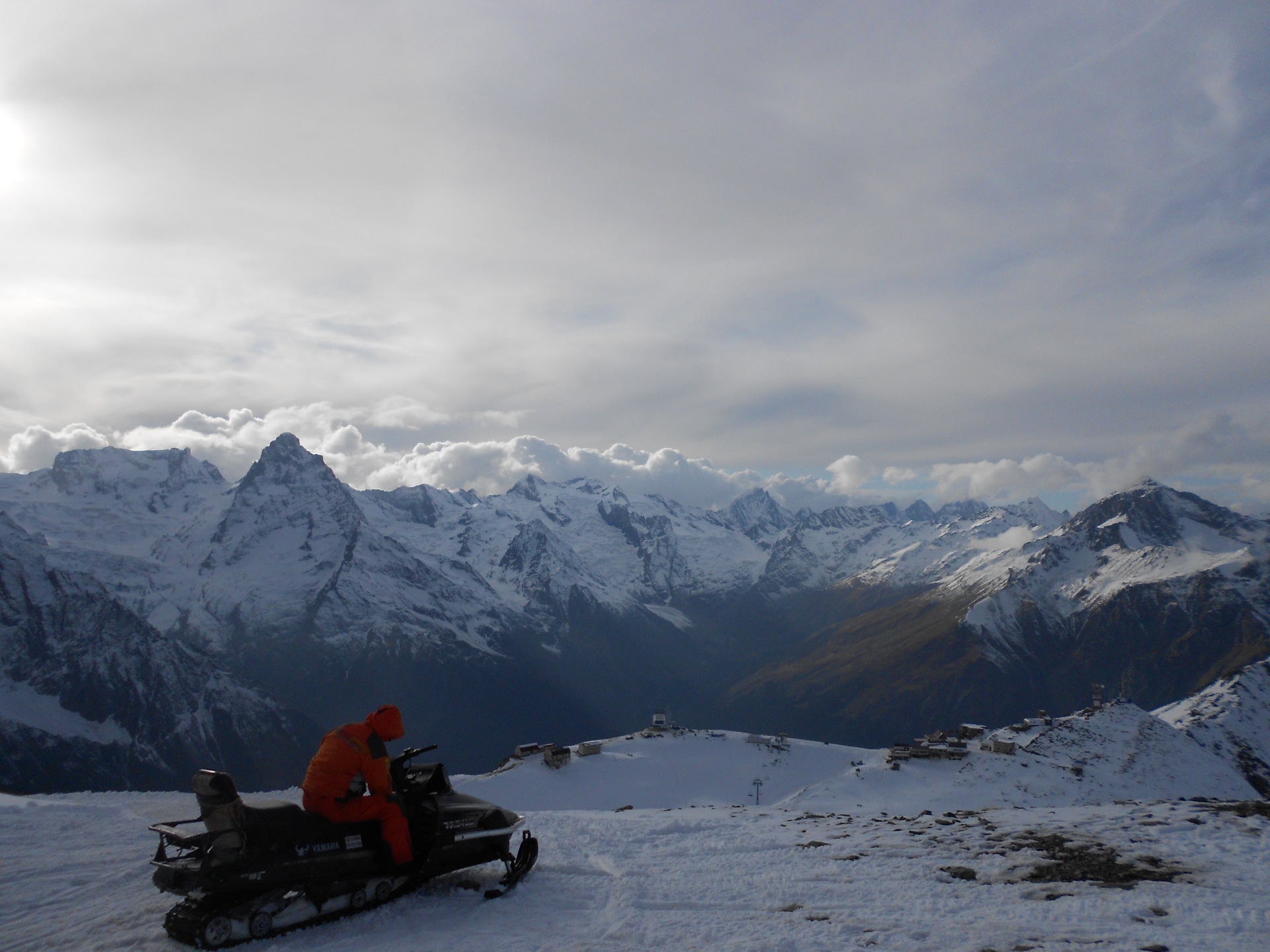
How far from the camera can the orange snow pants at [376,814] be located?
39.5 ft

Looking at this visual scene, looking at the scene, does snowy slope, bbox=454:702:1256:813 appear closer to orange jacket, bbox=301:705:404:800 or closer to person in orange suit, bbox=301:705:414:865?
person in orange suit, bbox=301:705:414:865

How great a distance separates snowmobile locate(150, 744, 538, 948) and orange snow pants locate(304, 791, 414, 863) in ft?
0.44

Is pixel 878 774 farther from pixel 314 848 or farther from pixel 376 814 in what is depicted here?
pixel 314 848

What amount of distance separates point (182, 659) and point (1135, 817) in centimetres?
22487

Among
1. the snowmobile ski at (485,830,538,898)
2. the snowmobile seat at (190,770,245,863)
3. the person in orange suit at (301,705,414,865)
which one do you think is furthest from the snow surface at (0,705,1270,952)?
the snowmobile seat at (190,770,245,863)

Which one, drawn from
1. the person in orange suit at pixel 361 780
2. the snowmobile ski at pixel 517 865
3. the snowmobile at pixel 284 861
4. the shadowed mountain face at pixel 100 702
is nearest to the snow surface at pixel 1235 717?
the snowmobile ski at pixel 517 865

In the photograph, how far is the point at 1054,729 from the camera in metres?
86.8

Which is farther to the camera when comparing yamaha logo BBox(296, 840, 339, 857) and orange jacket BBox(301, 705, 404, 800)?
orange jacket BBox(301, 705, 404, 800)

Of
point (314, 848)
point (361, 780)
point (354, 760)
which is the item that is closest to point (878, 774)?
point (361, 780)

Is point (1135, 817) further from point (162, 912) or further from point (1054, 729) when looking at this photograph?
point (1054, 729)

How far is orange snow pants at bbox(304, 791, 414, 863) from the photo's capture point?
39.5 feet

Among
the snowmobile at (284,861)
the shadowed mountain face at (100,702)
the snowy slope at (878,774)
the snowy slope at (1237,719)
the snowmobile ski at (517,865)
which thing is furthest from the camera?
the shadowed mountain face at (100,702)

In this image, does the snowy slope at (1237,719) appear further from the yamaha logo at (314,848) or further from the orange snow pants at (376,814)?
the yamaha logo at (314,848)

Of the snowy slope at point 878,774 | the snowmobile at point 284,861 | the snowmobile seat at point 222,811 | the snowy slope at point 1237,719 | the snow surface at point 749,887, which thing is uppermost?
the snowmobile seat at point 222,811
